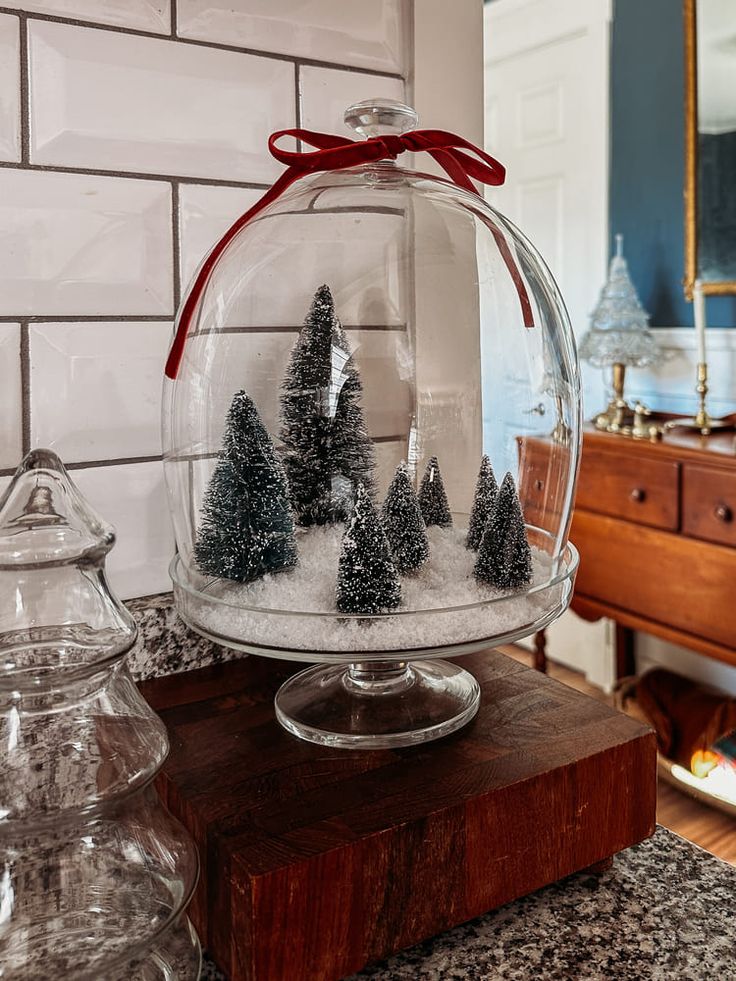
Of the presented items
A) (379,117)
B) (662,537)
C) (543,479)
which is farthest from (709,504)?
(379,117)

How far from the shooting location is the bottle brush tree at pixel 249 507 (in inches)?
21.9

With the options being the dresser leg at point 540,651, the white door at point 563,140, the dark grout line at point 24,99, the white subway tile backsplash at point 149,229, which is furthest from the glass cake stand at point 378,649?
the white door at point 563,140

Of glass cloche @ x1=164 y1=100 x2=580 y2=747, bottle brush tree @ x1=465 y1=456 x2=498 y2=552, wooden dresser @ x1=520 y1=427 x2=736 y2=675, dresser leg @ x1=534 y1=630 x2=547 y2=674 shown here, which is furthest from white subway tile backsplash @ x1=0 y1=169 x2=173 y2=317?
dresser leg @ x1=534 y1=630 x2=547 y2=674

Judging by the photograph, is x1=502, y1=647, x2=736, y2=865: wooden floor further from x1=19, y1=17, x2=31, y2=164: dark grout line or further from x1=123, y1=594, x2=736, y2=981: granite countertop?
x1=19, y1=17, x2=31, y2=164: dark grout line

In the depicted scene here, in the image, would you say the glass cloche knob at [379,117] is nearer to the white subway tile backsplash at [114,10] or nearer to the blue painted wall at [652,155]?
the white subway tile backsplash at [114,10]

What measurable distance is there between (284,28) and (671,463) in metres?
1.37

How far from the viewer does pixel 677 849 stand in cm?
62

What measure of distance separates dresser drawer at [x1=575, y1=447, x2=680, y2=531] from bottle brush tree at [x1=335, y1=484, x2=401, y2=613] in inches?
58.5

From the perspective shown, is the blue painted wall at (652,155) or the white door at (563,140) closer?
the blue painted wall at (652,155)

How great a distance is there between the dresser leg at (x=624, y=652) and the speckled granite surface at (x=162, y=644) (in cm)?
195

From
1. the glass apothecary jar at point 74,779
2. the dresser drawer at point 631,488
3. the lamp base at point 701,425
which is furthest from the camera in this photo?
the lamp base at point 701,425

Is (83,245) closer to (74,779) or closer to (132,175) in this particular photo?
(132,175)

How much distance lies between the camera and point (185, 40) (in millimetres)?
718

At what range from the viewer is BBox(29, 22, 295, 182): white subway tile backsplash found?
663 millimetres
